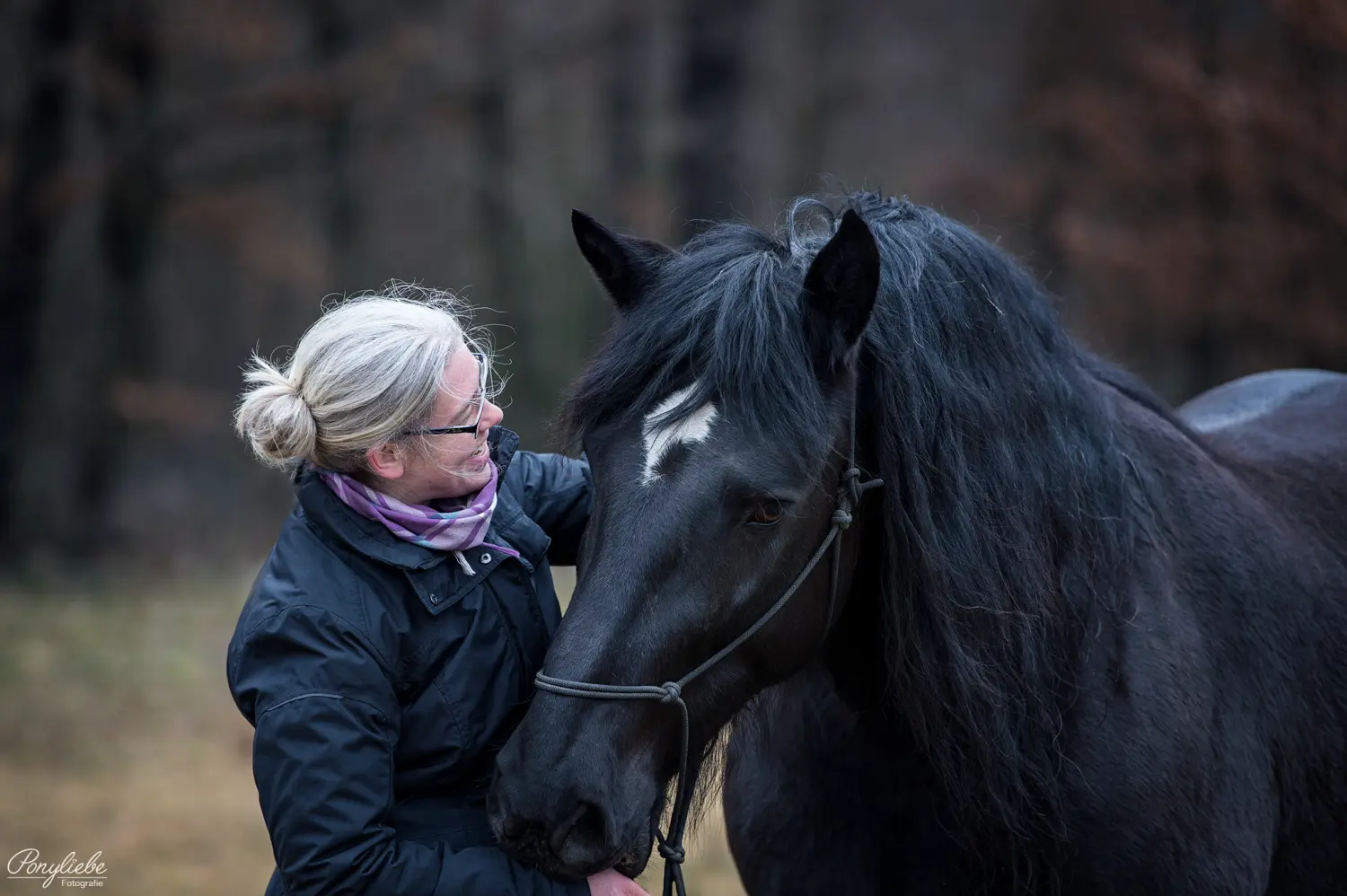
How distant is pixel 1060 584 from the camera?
7.71ft

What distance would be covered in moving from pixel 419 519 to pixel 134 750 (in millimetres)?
6116

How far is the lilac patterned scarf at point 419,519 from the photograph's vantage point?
2.17 meters

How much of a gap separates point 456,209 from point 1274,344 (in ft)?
49.5

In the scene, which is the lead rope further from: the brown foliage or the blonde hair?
the brown foliage

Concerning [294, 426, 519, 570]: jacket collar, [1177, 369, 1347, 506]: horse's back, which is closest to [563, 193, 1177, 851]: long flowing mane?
[294, 426, 519, 570]: jacket collar

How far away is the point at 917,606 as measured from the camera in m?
2.17

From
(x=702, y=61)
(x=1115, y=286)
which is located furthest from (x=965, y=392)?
(x=702, y=61)

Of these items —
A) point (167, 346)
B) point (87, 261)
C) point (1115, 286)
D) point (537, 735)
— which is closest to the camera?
point (537, 735)

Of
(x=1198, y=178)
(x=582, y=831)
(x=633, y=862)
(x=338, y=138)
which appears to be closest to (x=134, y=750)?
(x=633, y=862)

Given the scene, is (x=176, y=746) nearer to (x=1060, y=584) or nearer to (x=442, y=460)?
(x=442, y=460)

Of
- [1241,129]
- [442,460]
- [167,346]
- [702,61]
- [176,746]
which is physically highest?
[702,61]

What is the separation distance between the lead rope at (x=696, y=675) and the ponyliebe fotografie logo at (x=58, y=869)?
4.22 metres

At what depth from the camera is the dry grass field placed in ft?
18.7

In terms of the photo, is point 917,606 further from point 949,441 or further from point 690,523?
point 690,523
